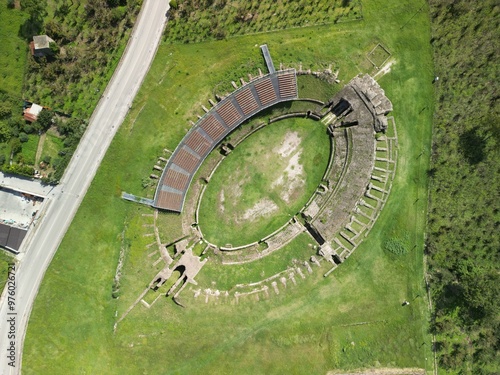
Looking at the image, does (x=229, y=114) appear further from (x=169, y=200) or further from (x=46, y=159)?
(x=46, y=159)

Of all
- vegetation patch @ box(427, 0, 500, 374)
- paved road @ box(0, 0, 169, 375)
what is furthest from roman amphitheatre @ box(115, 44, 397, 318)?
vegetation patch @ box(427, 0, 500, 374)

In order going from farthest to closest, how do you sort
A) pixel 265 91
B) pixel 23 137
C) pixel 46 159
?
pixel 265 91
pixel 46 159
pixel 23 137

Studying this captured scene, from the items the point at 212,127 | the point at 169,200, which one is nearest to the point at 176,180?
the point at 169,200

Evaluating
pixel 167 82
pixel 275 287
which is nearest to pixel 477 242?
pixel 275 287

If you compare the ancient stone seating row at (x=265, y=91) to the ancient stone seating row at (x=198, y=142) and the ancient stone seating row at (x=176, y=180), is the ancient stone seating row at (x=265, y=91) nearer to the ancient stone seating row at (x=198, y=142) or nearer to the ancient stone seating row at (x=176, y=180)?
the ancient stone seating row at (x=198, y=142)

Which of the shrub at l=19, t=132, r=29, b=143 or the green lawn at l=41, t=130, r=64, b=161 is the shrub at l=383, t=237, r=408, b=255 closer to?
the green lawn at l=41, t=130, r=64, b=161

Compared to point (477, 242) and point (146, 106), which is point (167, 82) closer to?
point (146, 106)

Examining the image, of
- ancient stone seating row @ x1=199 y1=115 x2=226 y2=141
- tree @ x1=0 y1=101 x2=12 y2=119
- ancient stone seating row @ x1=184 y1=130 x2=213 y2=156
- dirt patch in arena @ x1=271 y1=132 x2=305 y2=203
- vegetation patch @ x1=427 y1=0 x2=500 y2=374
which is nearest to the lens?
tree @ x1=0 y1=101 x2=12 y2=119
